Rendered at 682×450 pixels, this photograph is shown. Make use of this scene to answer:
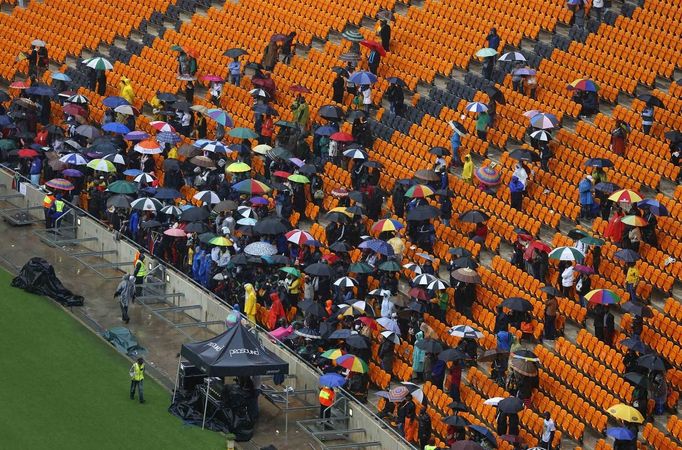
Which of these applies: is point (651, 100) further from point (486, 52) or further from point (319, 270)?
point (319, 270)

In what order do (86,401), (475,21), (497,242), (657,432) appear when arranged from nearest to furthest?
1. (657,432)
2. (86,401)
3. (497,242)
4. (475,21)

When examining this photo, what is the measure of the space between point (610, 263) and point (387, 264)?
6.02 meters

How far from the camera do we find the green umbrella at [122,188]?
51312 millimetres

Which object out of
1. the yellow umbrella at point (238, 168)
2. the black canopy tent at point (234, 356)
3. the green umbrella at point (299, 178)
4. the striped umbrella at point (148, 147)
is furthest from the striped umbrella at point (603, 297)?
the striped umbrella at point (148, 147)

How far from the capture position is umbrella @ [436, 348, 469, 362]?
1681 inches

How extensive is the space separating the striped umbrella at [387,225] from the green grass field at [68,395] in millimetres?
7923

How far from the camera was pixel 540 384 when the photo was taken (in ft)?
142

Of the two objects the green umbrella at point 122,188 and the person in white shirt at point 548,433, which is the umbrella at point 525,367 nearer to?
the person in white shirt at point 548,433

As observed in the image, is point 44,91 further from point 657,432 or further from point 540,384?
point 657,432

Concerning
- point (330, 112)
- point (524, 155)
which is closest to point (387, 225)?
point (524, 155)

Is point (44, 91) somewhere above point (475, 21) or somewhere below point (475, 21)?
below

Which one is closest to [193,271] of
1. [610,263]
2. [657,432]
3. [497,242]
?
[497,242]

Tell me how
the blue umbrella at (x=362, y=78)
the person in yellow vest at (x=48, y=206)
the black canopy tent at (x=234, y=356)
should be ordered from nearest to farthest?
the black canopy tent at (x=234, y=356) < the person in yellow vest at (x=48, y=206) < the blue umbrella at (x=362, y=78)

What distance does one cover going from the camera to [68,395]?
144ft
